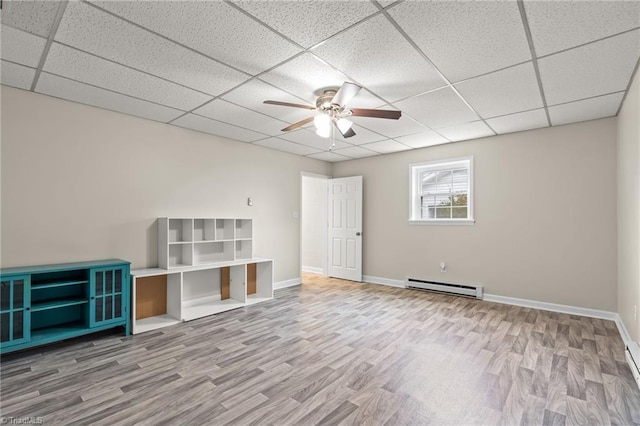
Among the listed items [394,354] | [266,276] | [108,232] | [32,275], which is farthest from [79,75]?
[394,354]

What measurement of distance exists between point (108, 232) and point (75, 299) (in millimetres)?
796

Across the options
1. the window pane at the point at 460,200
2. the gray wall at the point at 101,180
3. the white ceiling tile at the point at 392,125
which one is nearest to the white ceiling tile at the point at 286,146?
the gray wall at the point at 101,180

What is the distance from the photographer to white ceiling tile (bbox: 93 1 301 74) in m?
1.89

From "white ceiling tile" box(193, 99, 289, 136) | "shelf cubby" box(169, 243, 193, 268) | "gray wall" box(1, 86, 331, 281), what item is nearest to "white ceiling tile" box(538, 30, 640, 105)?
"white ceiling tile" box(193, 99, 289, 136)

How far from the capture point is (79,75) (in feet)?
9.04

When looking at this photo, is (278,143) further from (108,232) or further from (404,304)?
(404,304)

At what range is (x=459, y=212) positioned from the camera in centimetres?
517

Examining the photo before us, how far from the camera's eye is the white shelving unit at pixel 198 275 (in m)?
3.82

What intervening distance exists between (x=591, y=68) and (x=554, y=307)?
310cm

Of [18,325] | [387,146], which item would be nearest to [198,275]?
[18,325]

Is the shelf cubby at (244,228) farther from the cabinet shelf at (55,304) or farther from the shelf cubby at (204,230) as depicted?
the cabinet shelf at (55,304)

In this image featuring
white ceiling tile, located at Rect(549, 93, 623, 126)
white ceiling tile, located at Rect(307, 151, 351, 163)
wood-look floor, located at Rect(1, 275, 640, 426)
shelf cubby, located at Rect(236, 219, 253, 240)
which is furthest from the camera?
white ceiling tile, located at Rect(307, 151, 351, 163)

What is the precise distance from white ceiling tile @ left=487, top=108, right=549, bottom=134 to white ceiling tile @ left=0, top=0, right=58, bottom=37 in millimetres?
4344

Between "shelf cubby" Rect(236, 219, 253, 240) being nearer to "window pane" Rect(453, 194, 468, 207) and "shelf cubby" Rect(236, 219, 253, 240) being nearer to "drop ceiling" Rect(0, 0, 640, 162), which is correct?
"drop ceiling" Rect(0, 0, 640, 162)
